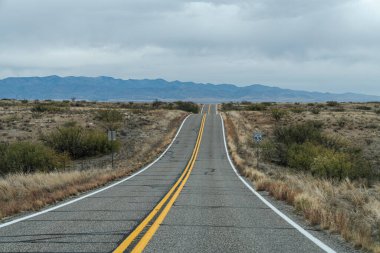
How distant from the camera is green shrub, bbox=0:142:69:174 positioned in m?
26.9

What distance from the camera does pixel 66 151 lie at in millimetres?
38875

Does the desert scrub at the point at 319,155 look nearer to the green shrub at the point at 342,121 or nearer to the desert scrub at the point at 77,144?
the desert scrub at the point at 77,144

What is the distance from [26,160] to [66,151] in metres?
11.6

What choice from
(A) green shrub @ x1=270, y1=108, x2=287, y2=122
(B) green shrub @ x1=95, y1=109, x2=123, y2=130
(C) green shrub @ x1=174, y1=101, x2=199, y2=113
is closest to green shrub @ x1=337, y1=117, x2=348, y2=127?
(A) green shrub @ x1=270, y1=108, x2=287, y2=122

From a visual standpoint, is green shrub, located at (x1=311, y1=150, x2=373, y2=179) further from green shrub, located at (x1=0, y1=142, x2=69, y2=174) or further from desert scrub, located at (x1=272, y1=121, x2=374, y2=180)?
green shrub, located at (x1=0, y1=142, x2=69, y2=174)

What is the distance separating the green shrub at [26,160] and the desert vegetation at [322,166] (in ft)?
38.4

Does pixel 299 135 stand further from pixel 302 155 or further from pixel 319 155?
pixel 319 155

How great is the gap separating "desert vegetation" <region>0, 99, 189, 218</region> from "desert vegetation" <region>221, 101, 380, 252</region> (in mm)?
6911

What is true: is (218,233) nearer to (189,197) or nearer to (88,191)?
(189,197)

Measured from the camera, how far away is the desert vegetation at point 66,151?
1468 centimetres

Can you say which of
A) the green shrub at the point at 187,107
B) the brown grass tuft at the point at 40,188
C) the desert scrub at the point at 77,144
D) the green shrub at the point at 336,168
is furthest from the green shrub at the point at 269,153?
the green shrub at the point at 187,107

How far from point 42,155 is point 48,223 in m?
19.4

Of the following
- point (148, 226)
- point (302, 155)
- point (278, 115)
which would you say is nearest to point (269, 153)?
point (302, 155)

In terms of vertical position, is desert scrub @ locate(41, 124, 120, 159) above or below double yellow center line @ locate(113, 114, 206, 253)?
below
